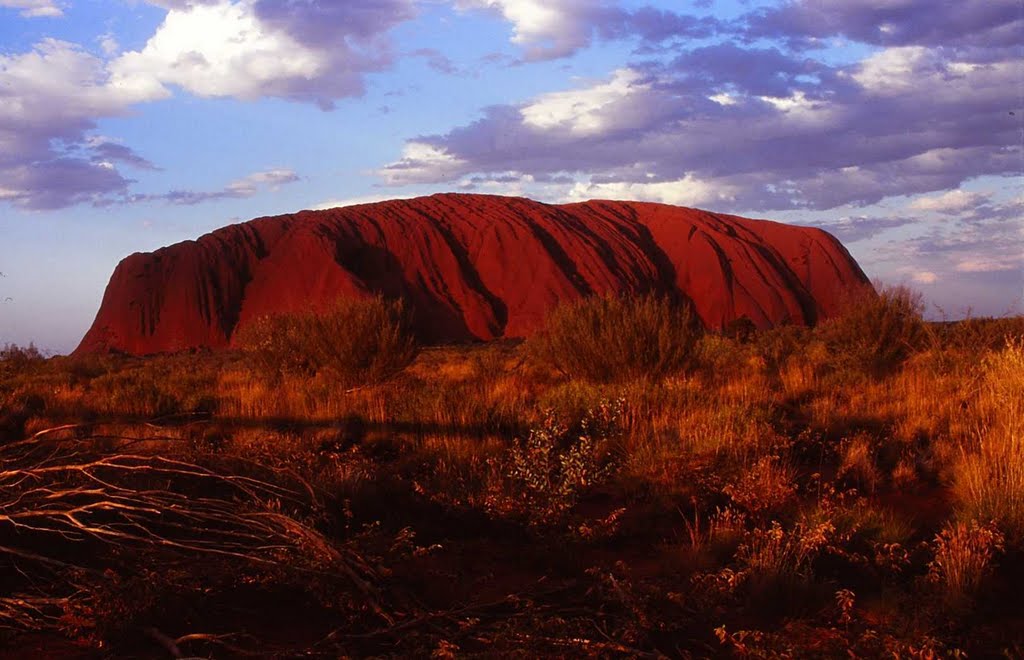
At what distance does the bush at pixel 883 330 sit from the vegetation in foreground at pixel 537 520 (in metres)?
2.83

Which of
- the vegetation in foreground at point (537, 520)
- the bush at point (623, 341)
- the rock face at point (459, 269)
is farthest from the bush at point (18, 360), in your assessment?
the rock face at point (459, 269)

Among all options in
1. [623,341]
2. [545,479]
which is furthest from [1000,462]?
[623,341]

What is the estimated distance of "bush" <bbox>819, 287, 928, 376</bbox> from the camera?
13.9 metres

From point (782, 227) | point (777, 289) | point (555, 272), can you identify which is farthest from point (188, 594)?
point (782, 227)

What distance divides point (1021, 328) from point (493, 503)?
1253 cm

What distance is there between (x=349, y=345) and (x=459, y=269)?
30.9 m

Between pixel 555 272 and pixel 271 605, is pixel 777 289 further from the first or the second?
pixel 271 605

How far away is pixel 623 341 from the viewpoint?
425 inches

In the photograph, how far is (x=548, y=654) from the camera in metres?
3.04

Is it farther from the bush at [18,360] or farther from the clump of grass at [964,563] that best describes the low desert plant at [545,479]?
the bush at [18,360]

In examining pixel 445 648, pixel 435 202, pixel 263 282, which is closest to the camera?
pixel 445 648

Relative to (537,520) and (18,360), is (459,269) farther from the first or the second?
(537,520)

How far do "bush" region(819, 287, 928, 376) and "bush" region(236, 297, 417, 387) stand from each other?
749cm

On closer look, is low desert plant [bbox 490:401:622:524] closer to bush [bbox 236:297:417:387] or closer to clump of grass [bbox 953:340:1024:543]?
clump of grass [bbox 953:340:1024:543]
